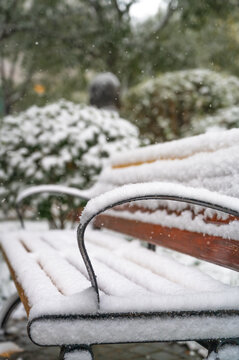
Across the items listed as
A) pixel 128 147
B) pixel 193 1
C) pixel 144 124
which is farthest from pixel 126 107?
pixel 128 147

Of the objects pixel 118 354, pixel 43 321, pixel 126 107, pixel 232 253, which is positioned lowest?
pixel 118 354

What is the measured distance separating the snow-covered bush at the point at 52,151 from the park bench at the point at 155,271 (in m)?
2.32

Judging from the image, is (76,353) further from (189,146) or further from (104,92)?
(104,92)

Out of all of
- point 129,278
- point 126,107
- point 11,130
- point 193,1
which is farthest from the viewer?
point 126,107

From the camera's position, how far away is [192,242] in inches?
75.8

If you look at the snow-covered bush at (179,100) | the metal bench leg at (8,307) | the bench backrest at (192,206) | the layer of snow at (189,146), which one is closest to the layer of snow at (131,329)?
the bench backrest at (192,206)

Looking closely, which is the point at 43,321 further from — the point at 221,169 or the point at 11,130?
the point at 11,130

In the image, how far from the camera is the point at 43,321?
1395mm

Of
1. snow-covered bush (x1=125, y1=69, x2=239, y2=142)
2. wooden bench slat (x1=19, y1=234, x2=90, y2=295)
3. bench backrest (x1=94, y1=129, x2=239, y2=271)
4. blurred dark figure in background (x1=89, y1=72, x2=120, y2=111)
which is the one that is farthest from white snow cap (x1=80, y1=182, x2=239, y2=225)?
snow-covered bush (x1=125, y1=69, x2=239, y2=142)

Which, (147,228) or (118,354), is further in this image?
(118,354)

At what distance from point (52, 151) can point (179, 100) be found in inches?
145

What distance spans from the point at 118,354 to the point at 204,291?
5.28 ft

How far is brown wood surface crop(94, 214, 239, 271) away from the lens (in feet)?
5.37

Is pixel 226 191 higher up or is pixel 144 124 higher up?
pixel 144 124
